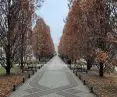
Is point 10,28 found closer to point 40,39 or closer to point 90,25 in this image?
point 90,25

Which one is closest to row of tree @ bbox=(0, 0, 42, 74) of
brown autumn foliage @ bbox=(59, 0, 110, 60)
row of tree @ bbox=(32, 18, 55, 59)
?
brown autumn foliage @ bbox=(59, 0, 110, 60)

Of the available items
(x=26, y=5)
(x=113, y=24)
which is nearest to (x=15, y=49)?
(x=26, y=5)

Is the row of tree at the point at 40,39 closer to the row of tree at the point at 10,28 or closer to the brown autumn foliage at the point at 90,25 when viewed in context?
the brown autumn foliage at the point at 90,25

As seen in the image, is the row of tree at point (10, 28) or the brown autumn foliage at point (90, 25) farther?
the row of tree at point (10, 28)

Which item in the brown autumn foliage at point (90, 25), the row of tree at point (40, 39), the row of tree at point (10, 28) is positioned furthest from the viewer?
the row of tree at point (40, 39)

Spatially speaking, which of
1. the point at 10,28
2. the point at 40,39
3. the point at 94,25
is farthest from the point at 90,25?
the point at 40,39

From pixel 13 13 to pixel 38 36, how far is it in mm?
43167

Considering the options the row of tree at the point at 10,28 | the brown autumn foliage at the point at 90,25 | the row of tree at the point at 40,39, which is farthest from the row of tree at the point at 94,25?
the row of tree at the point at 40,39

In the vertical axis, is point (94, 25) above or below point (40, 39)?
below

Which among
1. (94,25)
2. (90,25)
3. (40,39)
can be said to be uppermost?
(40,39)

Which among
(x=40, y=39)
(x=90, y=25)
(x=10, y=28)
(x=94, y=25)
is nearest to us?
(x=94, y=25)

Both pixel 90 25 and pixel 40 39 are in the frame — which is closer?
pixel 90 25

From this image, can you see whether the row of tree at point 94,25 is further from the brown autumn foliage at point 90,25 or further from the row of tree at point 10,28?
the row of tree at point 10,28

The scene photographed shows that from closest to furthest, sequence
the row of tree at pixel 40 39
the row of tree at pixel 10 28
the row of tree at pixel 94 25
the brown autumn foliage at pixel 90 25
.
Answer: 1. the row of tree at pixel 94 25
2. the brown autumn foliage at pixel 90 25
3. the row of tree at pixel 10 28
4. the row of tree at pixel 40 39
